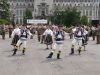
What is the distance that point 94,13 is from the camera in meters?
193

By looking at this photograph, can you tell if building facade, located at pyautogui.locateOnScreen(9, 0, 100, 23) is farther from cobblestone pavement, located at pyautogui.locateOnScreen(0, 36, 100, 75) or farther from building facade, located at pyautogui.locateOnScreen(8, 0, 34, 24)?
cobblestone pavement, located at pyautogui.locateOnScreen(0, 36, 100, 75)

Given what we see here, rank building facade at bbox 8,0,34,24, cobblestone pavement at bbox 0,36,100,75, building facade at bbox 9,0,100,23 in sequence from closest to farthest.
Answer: cobblestone pavement at bbox 0,36,100,75 < building facade at bbox 9,0,100,23 < building facade at bbox 8,0,34,24

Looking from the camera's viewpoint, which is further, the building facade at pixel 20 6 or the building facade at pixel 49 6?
the building facade at pixel 20 6

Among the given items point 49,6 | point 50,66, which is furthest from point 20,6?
point 50,66

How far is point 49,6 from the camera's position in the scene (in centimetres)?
19125

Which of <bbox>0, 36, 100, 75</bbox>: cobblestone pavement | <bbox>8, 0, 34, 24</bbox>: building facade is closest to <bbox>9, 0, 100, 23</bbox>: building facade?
<bbox>8, 0, 34, 24</bbox>: building facade

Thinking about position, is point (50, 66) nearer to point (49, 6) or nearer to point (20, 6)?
point (49, 6)

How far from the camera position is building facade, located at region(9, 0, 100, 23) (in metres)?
190

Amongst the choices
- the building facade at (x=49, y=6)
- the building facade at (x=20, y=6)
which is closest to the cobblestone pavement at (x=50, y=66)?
the building facade at (x=49, y=6)

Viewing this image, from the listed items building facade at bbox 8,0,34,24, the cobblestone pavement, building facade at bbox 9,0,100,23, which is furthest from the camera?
building facade at bbox 8,0,34,24

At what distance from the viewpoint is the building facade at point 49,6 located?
623ft

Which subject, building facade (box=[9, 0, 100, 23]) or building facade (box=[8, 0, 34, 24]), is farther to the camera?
building facade (box=[8, 0, 34, 24])

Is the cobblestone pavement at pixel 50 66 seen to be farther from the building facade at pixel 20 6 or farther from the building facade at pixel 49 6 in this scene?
the building facade at pixel 20 6

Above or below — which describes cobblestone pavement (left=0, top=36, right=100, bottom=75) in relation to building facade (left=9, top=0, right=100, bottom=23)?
below
